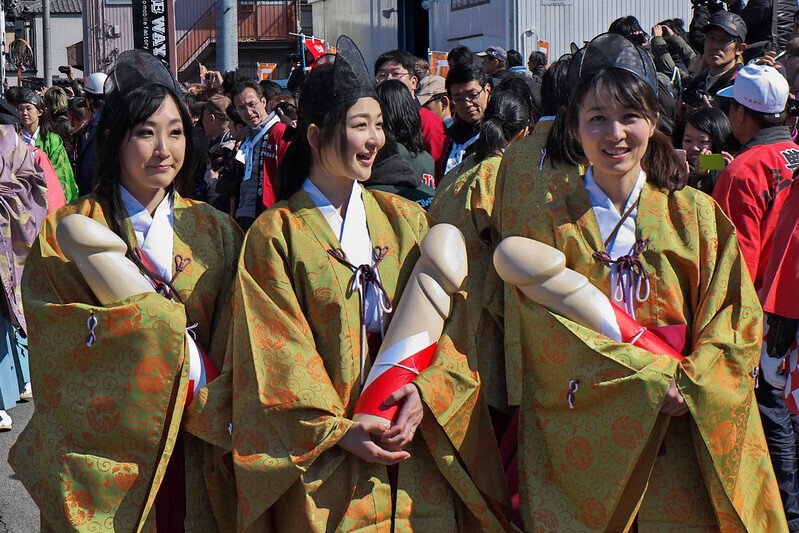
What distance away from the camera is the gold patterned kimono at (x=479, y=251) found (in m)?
3.52

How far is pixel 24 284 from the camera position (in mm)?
3297

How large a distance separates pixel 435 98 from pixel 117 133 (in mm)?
4184

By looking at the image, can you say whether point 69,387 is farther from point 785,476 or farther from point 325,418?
point 785,476

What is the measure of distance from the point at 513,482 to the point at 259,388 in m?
0.88

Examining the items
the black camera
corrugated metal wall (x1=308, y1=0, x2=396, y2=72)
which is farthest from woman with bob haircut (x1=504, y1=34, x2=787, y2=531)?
corrugated metal wall (x1=308, y1=0, x2=396, y2=72)

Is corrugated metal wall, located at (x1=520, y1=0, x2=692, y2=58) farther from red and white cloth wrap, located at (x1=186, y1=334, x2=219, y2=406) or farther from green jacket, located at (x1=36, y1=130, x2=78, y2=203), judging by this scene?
red and white cloth wrap, located at (x1=186, y1=334, x2=219, y2=406)

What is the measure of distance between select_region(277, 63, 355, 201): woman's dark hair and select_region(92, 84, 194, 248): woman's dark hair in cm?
38

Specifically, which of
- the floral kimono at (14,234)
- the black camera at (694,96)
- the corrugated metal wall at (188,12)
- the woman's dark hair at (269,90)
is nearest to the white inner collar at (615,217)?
the black camera at (694,96)

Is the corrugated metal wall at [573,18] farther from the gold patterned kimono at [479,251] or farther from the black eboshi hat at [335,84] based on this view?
the black eboshi hat at [335,84]

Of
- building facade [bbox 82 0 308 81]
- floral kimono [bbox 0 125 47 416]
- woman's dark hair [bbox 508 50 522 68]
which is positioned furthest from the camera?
building facade [bbox 82 0 308 81]

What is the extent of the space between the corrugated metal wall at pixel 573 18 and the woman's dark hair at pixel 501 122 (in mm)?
10334

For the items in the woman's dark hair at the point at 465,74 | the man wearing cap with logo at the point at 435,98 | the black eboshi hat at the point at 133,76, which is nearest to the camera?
the black eboshi hat at the point at 133,76

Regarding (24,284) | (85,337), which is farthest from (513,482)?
(24,284)

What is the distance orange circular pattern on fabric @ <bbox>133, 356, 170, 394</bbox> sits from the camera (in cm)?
307
